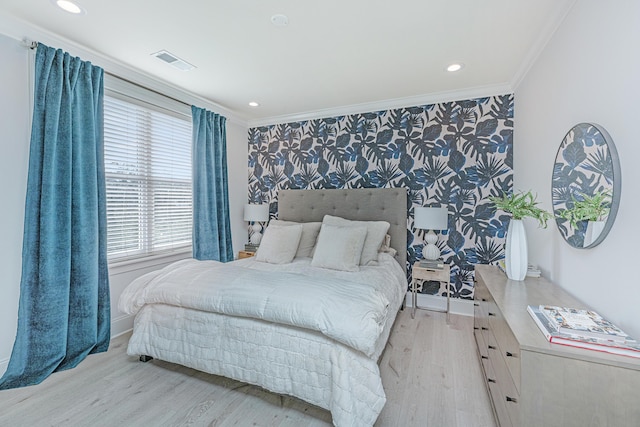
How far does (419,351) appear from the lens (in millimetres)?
2475

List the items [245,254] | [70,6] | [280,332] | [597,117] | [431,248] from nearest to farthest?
1. [597,117]
2. [280,332]
3. [70,6]
4. [431,248]
5. [245,254]

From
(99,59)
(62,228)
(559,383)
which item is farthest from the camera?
(99,59)

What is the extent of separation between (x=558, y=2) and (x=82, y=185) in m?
3.65

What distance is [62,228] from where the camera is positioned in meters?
2.19

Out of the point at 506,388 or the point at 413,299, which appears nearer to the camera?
the point at 506,388

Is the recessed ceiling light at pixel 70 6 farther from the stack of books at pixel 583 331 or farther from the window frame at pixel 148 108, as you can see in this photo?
the stack of books at pixel 583 331

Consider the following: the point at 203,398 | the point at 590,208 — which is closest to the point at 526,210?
the point at 590,208

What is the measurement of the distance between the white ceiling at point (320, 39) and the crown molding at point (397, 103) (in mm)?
29

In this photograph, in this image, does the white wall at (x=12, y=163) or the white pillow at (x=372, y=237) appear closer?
the white wall at (x=12, y=163)

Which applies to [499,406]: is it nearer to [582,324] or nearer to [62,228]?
[582,324]

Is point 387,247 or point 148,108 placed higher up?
point 148,108

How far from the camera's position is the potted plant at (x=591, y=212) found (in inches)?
54.9

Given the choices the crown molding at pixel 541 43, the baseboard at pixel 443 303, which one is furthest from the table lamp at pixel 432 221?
the crown molding at pixel 541 43

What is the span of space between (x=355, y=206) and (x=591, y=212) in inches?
93.7
